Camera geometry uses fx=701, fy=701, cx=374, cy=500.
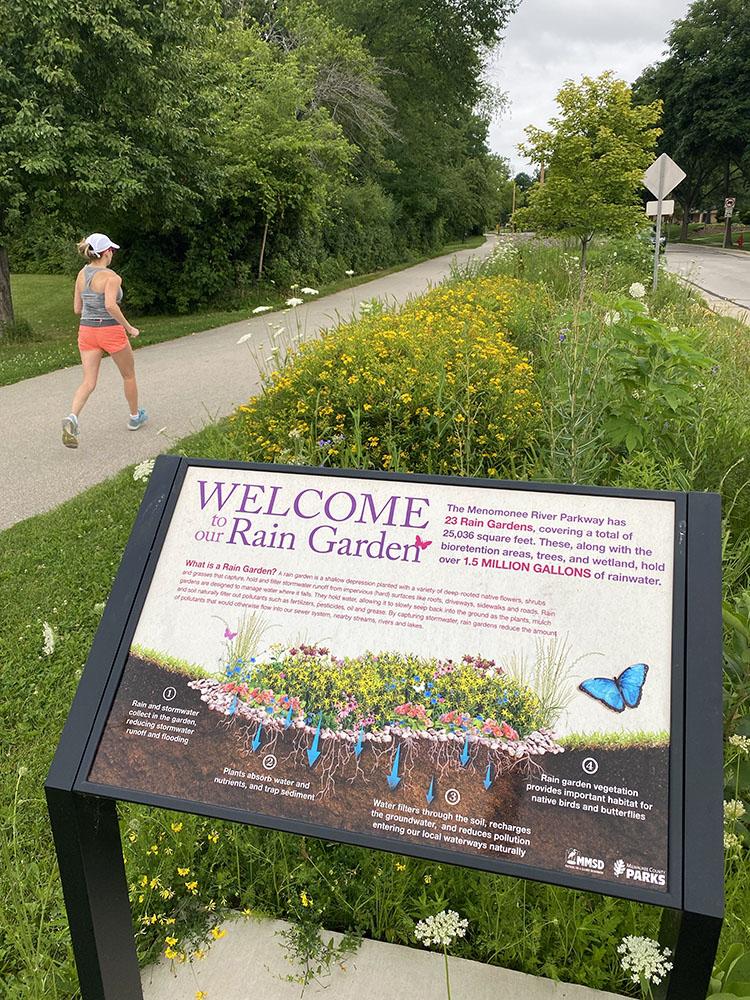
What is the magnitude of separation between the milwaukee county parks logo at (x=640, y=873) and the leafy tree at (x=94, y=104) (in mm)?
11212

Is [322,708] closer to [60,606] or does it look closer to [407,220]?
[60,606]

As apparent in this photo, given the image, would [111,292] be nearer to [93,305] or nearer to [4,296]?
[93,305]

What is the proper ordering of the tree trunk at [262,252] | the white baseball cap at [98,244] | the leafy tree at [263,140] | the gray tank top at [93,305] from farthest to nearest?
the tree trunk at [262,252] → the leafy tree at [263,140] → the gray tank top at [93,305] → the white baseball cap at [98,244]

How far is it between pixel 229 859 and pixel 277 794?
108cm

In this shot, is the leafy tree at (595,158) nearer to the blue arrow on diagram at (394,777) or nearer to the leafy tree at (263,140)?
the leafy tree at (263,140)

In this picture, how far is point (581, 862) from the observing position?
1281 millimetres

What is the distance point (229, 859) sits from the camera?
2.32 metres

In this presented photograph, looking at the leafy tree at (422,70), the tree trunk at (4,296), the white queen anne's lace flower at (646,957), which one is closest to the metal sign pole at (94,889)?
the white queen anne's lace flower at (646,957)

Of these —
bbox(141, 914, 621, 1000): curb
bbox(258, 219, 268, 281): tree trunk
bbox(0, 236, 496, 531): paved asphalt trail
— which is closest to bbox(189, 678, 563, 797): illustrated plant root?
bbox(141, 914, 621, 1000): curb

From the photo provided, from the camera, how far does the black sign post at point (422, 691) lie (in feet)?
4.30

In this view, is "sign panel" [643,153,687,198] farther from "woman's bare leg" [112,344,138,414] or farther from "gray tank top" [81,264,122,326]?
"gray tank top" [81,264,122,326]

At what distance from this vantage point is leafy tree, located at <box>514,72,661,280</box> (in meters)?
14.9

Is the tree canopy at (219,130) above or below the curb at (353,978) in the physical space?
above

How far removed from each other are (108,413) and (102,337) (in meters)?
1.57
